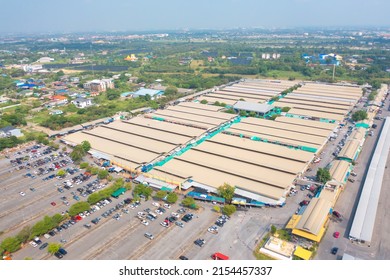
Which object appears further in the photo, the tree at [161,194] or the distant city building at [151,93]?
the distant city building at [151,93]

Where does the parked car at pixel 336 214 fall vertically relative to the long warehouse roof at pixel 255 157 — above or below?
below

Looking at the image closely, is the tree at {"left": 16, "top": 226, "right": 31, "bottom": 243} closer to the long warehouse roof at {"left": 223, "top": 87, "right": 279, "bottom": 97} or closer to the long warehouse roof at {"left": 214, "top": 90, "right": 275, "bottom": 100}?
the long warehouse roof at {"left": 214, "top": 90, "right": 275, "bottom": 100}

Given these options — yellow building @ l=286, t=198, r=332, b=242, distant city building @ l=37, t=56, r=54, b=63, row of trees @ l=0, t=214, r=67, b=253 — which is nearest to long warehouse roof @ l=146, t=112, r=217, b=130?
yellow building @ l=286, t=198, r=332, b=242

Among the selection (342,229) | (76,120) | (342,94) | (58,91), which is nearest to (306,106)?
(342,94)

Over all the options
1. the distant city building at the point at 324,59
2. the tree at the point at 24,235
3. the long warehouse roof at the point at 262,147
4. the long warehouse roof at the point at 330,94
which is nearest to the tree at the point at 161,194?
the tree at the point at 24,235

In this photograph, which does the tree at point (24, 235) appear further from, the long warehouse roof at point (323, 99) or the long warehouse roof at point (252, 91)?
the long warehouse roof at point (252, 91)

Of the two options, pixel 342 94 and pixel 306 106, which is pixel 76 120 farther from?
pixel 342 94
